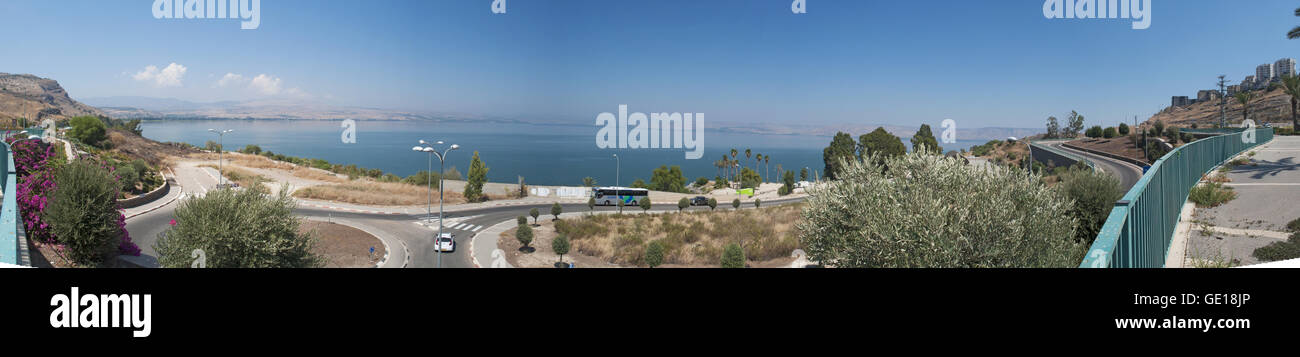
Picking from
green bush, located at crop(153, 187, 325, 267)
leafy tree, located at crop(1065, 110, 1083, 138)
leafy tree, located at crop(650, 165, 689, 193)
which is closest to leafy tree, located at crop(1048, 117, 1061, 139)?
leafy tree, located at crop(1065, 110, 1083, 138)

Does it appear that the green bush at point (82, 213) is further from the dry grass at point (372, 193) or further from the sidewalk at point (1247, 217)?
the sidewalk at point (1247, 217)

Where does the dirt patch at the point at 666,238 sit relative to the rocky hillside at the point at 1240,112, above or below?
below

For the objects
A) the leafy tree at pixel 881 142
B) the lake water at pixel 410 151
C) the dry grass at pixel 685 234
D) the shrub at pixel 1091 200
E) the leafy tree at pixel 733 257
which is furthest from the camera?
the lake water at pixel 410 151

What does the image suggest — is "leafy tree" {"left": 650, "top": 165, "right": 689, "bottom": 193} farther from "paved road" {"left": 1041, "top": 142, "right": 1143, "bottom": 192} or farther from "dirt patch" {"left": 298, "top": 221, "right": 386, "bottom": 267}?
"dirt patch" {"left": 298, "top": 221, "right": 386, "bottom": 267}

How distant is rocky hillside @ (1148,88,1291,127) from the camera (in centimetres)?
5999

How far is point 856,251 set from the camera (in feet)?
33.4

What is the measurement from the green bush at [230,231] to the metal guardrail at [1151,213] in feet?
53.0

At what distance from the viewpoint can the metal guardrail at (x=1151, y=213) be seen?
5.38 metres

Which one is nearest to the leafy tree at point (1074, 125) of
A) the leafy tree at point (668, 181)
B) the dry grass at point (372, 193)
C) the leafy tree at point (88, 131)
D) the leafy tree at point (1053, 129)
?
the leafy tree at point (1053, 129)
